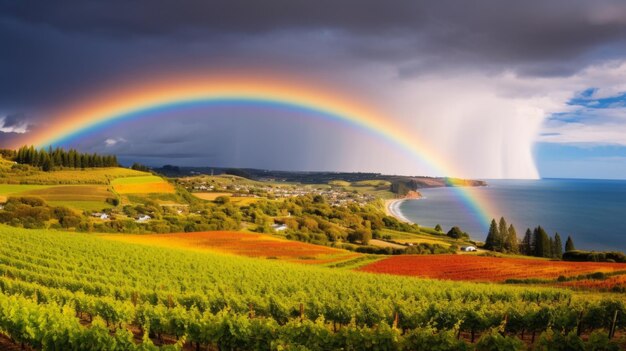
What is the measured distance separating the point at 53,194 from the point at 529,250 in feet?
363

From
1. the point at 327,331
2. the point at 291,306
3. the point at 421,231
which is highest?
the point at 327,331

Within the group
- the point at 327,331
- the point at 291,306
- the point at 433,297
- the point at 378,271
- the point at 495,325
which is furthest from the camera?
the point at 378,271

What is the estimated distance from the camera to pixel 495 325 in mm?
17766

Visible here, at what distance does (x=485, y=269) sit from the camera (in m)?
40.1

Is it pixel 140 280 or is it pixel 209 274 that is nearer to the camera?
pixel 140 280

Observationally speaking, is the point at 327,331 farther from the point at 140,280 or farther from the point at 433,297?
the point at 140,280

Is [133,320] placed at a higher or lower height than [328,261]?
higher

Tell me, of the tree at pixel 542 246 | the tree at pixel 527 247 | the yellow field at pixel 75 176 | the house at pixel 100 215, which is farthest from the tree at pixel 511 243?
the yellow field at pixel 75 176

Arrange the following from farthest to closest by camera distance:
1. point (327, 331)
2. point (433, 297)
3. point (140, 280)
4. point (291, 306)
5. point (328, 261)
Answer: point (328, 261) < point (140, 280) < point (433, 297) < point (291, 306) < point (327, 331)

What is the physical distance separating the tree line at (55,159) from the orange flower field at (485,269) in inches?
4884

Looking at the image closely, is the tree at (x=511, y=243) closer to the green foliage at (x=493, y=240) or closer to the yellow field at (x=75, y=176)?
the green foliage at (x=493, y=240)

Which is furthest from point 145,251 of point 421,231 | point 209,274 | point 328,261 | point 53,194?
point 421,231

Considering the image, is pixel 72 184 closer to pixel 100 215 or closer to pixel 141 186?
pixel 141 186

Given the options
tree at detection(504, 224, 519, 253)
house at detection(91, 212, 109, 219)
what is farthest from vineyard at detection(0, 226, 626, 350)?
tree at detection(504, 224, 519, 253)
